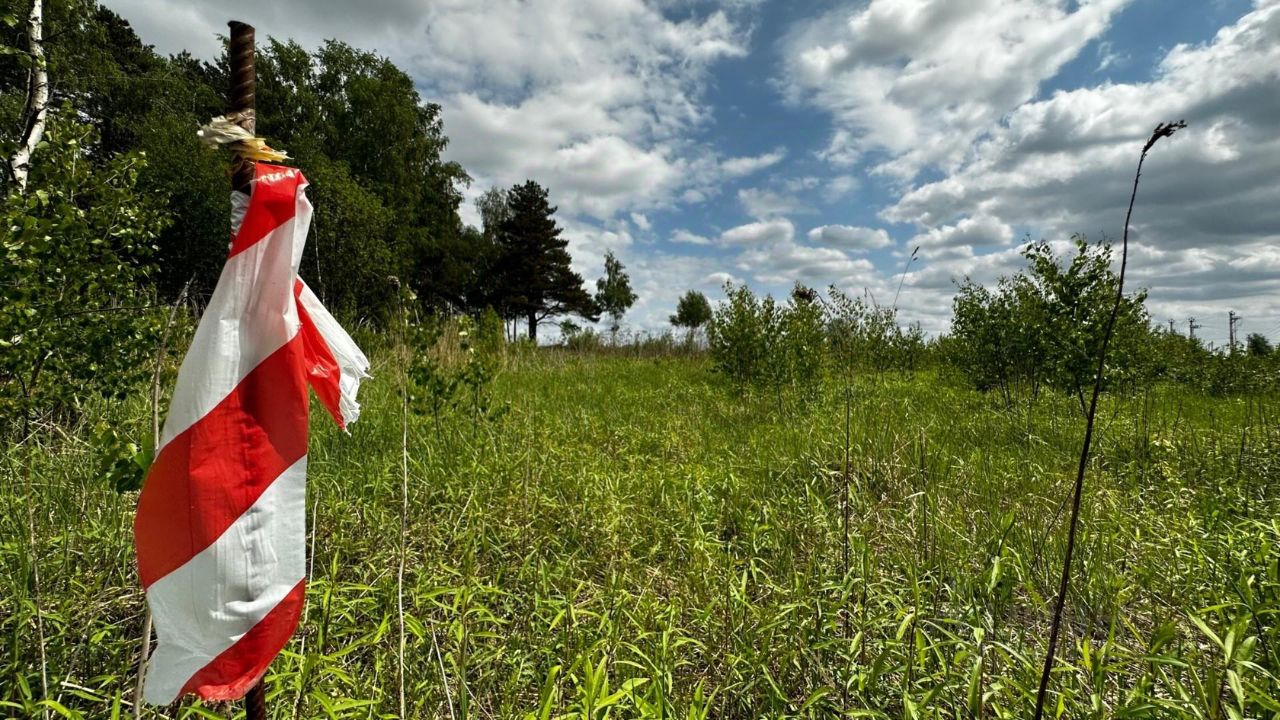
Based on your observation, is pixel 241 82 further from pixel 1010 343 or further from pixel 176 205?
pixel 176 205

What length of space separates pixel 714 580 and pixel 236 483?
2.27m

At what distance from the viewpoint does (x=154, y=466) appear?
94 centimetres

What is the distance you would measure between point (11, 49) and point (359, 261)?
12957 mm

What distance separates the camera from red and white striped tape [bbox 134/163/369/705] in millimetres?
914

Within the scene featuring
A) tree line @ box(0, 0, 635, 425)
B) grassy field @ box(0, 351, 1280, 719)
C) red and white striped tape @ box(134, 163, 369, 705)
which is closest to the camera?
red and white striped tape @ box(134, 163, 369, 705)

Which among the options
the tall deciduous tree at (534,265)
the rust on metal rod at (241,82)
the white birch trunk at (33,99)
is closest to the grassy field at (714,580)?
the rust on metal rod at (241,82)

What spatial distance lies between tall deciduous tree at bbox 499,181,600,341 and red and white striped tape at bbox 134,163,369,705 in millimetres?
34932

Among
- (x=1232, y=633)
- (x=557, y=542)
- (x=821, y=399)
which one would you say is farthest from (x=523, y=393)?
(x=1232, y=633)

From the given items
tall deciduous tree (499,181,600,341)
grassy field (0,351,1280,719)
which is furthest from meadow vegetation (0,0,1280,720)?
tall deciduous tree (499,181,600,341)

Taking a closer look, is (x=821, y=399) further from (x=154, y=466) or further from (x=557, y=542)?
(x=154, y=466)

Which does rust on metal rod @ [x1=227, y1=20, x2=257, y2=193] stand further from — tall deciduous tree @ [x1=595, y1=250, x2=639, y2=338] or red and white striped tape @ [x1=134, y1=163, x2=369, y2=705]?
tall deciduous tree @ [x1=595, y1=250, x2=639, y2=338]

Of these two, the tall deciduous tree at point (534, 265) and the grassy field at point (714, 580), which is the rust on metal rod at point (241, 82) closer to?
the grassy field at point (714, 580)

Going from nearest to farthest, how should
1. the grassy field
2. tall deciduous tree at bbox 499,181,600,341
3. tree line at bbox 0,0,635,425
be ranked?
the grassy field < tree line at bbox 0,0,635,425 < tall deciduous tree at bbox 499,181,600,341

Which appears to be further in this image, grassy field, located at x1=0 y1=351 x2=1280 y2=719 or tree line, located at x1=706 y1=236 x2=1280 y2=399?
tree line, located at x1=706 y1=236 x2=1280 y2=399
